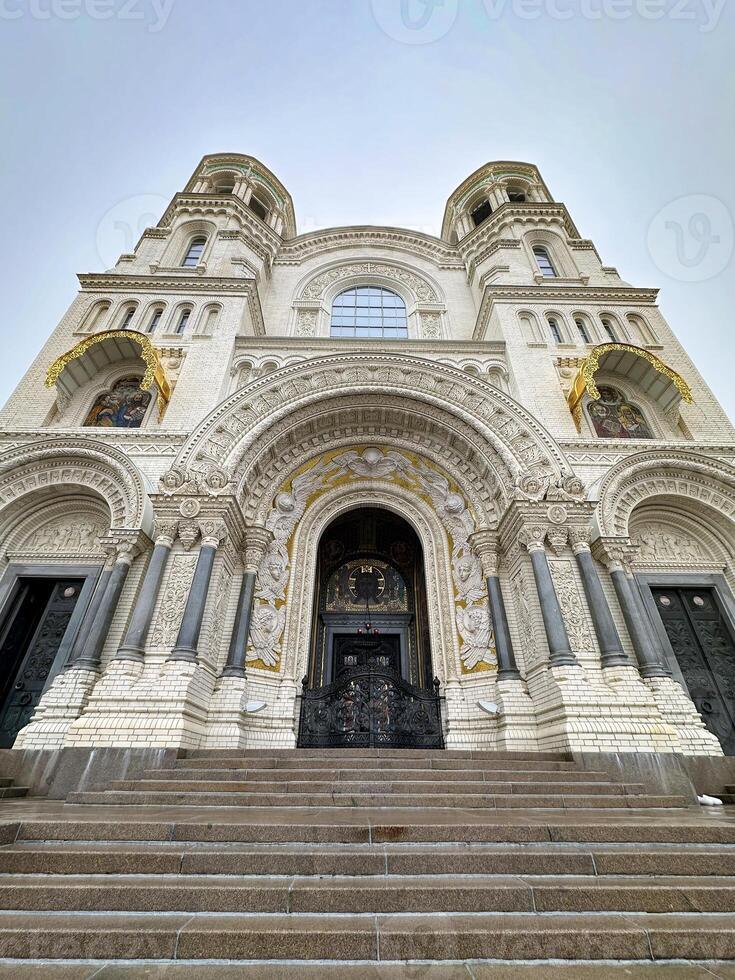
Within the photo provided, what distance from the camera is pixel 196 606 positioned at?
812cm

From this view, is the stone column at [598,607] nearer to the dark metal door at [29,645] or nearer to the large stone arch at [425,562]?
the large stone arch at [425,562]

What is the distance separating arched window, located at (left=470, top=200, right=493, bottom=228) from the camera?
20.3 metres

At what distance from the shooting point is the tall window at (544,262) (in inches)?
655

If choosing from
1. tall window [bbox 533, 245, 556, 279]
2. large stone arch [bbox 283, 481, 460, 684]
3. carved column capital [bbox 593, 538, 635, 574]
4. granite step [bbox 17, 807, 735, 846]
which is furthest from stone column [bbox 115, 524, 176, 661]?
tall window [bbox 533, 245, 556, 279]

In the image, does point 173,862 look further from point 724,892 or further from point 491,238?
point 491,238

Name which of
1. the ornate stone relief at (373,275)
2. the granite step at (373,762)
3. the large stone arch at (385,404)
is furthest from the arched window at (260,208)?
the granite step at (373,762)

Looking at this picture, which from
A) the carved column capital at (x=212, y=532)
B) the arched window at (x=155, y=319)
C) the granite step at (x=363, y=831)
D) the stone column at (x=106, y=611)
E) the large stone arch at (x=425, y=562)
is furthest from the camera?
the arched window at (x=155, y=319)

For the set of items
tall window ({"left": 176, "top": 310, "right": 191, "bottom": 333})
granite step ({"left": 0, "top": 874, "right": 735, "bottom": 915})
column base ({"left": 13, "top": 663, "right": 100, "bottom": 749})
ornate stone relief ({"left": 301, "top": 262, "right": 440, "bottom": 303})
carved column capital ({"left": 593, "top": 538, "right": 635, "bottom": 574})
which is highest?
ornate stone relief ({"left": 301, "top": 262, "right": 440, "bottom": 303})

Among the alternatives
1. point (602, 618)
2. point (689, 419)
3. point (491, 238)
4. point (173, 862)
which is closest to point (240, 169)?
point (491, 238)

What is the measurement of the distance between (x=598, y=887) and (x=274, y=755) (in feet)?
17.0

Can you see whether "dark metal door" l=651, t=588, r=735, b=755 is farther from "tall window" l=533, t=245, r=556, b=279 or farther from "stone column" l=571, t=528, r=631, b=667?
"tall window" l=533, t=245, r=556, b=279

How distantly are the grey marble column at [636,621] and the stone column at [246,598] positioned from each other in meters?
7.33

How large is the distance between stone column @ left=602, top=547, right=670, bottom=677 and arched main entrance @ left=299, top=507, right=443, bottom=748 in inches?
158

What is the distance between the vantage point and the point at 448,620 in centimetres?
1020
